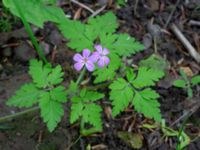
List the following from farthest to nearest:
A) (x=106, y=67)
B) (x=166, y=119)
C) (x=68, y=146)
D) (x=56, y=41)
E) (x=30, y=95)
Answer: (x=56, y=41) < (x=166, y=119) < (x=68, y=146) < (x=106, y=67) < (x=30, y=95)

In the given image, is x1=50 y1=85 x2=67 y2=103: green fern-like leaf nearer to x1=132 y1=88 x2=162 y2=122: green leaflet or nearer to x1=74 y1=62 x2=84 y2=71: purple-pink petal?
x1=74 y1=62 x2=84 y2=71: purple-pink petal

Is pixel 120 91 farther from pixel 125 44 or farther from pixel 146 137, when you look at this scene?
pixel 146 137

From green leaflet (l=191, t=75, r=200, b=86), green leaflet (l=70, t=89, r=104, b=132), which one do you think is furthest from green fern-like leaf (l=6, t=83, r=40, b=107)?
green leaflet (l=191, t=75, r=200, b=86)

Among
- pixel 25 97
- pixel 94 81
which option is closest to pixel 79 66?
pixel 94 81

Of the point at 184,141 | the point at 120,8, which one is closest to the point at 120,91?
the point at 184,141

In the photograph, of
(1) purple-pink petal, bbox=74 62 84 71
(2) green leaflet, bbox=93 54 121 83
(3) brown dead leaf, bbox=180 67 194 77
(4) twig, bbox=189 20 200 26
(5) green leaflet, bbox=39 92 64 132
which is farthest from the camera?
(4) twig, bbox=189 20 200 26

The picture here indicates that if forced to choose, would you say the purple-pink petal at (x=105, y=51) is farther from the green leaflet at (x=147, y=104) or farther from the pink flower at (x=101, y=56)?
the green leaflet at (x=147, y=104)

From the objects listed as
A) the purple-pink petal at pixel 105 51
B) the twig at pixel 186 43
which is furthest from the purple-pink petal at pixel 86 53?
the twig at pixel 186 43

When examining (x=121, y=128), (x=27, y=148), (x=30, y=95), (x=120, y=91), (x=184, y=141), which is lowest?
(x=184, y=141)
